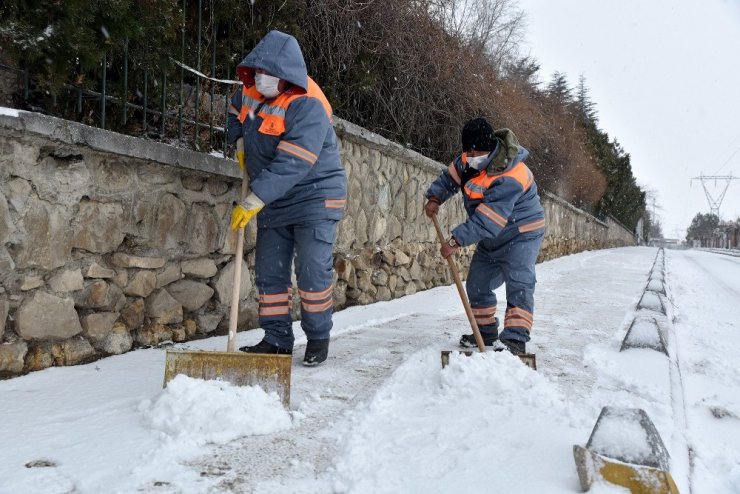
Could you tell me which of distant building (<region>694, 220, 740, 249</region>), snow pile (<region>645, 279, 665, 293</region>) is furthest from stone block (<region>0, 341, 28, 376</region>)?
distant building (<region>694, 220, 740, 249</region>)

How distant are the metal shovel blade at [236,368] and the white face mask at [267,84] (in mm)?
1333

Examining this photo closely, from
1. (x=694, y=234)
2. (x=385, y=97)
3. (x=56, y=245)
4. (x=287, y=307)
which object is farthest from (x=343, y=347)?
(x=694, y=234)

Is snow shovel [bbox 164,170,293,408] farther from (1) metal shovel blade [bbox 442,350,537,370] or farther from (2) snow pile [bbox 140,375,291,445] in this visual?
(1) metal shovel blade [bbox 442,350,537,370]

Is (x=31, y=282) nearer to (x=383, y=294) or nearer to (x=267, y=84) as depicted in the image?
(x=267, y=84)

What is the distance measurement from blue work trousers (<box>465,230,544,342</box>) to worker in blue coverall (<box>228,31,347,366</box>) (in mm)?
1185

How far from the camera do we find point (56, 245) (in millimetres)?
2787

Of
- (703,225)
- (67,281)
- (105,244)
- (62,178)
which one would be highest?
(703,225)

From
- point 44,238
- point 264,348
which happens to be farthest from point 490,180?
point 44,238

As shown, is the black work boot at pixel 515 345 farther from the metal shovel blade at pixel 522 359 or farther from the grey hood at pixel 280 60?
the grey hood at pixel 280 60

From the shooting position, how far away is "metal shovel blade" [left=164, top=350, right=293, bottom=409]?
7.57 feet

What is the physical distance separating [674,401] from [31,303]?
3048mm

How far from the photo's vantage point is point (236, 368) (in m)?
2.33

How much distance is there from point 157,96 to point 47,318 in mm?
1544

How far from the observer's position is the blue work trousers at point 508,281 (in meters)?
3.55
